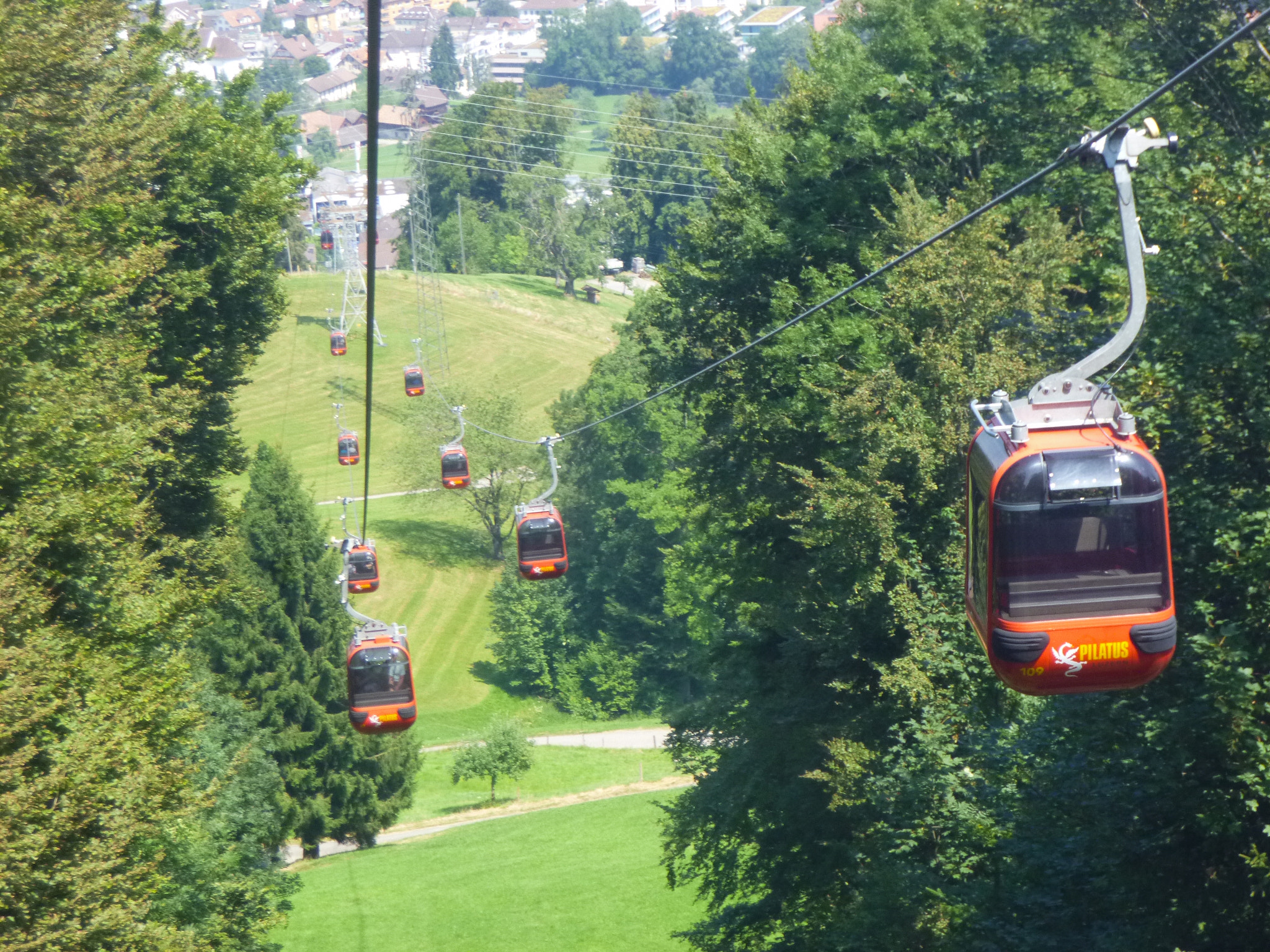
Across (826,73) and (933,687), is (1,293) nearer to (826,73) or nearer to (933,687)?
(933,687)

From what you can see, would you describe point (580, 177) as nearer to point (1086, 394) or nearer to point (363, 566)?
point (363, 566)

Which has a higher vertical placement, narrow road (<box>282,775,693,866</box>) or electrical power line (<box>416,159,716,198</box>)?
electrical power line (<box>416,159,716,198</box>)

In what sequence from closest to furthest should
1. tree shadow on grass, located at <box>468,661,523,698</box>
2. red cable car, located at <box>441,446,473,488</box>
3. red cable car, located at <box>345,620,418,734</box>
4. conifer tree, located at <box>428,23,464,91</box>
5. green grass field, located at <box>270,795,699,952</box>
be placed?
red cable car, located at <box>345,620,418,734</box>, green grass field, located at <box>270,795,699,952</box>, red cable car, located at <box>441,446,473,488</box>, tree shadow on grass, located at <box>468,661,523,698</box>, conifer tree, located at <box>428,23,464,91</box>

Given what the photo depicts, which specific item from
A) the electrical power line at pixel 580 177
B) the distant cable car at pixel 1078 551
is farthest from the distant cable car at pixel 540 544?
the electrical power line at pixel 580 177

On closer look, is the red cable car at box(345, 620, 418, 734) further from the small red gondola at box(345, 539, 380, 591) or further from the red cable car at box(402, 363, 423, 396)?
the red cable car at box(402, 363, 423, 396)

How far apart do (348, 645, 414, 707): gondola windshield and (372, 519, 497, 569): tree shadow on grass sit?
159ft

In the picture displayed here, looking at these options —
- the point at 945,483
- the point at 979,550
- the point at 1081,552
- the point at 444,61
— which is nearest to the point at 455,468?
the point at 945,483

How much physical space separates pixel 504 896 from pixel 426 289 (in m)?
64.5

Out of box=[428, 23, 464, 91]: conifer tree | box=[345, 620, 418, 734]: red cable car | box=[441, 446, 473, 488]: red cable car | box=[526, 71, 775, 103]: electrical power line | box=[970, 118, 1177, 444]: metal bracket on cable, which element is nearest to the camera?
box=[970, 118, 1177, 444]: metal bracket on cable

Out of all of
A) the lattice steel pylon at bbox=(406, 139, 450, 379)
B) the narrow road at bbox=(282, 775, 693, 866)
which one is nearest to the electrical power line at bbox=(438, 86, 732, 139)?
the lattice steel pylon at bbox=(406, 139, 450, 379)

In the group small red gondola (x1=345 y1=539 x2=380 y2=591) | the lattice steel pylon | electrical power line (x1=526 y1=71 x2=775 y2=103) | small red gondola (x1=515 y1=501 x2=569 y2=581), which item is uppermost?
electrical power line (x1=526 y1=71 x2=775 y2=103)

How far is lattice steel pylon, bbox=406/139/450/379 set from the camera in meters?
79.1

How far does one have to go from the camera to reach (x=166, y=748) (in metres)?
14.9

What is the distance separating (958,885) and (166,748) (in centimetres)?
920
